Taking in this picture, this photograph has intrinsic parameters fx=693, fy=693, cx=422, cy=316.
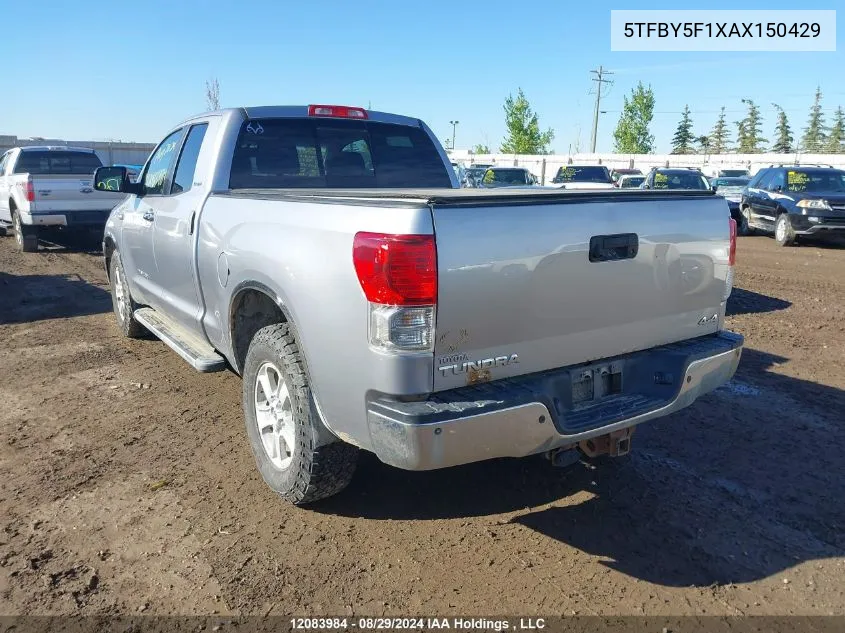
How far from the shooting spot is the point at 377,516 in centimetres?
358

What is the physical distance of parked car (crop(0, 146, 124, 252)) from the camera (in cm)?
1212

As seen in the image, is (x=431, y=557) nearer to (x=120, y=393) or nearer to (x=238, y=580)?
(x=238, y=580)

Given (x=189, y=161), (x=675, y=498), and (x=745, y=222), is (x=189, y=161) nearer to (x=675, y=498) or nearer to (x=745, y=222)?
(x=675, y=498)

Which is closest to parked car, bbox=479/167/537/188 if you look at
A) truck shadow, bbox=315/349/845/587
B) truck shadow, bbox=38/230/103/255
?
truck shadow, bbox=38/230/103/255

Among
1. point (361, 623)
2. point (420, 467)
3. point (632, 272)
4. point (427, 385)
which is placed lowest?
point (361, 623)

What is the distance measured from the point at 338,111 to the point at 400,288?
9.13ft

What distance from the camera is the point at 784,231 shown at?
1550 centimetres

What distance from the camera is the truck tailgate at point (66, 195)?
1207 centimetres

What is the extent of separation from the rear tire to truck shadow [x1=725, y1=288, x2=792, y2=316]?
11.8m

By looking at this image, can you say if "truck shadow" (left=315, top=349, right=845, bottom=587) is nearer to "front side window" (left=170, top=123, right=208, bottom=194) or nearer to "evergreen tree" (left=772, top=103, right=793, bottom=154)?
"front side window" (left=170, top=123, right=208, bottom=194)

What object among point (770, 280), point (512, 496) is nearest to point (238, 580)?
point (512, 496)

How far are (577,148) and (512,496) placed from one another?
76888 mm

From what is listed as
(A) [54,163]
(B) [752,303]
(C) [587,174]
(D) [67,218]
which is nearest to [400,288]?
(B) [752,303]

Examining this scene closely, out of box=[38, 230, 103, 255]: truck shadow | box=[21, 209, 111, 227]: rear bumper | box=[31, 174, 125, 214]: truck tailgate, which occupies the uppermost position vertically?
box=[31, 174, 125, 214]: truck tailgate
